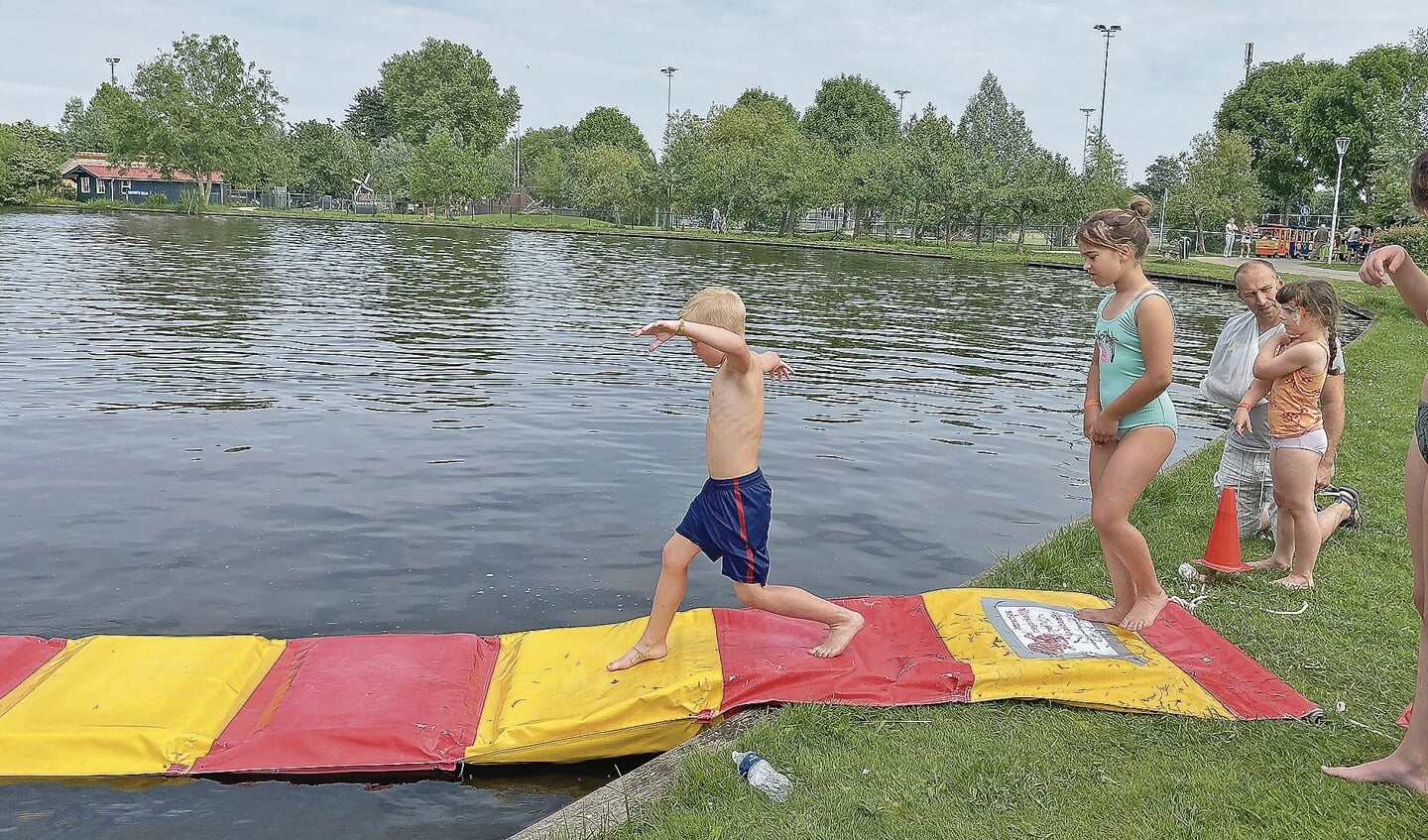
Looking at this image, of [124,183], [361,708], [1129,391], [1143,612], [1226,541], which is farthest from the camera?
[124,183]

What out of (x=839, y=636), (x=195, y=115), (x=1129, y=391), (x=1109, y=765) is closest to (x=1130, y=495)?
(x=1129, y=391)

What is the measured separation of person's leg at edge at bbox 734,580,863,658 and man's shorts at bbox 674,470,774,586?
9 centimetres

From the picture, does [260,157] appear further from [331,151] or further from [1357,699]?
[1357,699]

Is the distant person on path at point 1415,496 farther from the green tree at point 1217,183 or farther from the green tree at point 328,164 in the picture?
the green tree at point 328,164

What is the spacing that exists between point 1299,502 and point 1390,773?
2.80 m

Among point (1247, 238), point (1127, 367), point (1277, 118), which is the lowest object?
point (1127, 367)

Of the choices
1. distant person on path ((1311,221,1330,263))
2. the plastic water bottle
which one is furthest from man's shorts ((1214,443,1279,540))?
distant person on path ((1311,221,1330,263))

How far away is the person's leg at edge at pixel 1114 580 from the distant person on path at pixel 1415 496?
61.4 inches

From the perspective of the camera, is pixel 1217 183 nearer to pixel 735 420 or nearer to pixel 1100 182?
pixel 1100 182

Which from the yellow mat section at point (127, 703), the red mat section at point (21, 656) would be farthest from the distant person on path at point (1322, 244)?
the red mat section at point (21, 656)

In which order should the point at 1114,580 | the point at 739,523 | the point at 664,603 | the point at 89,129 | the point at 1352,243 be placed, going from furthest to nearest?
the point at 89,129
the point at 1352,243
the point at 1114,580
the point at 664,603
the point at 739,523

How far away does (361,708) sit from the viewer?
513cm

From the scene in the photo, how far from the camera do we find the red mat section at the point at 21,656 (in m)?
5.32

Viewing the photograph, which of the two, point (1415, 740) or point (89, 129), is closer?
point (1415, 740)
